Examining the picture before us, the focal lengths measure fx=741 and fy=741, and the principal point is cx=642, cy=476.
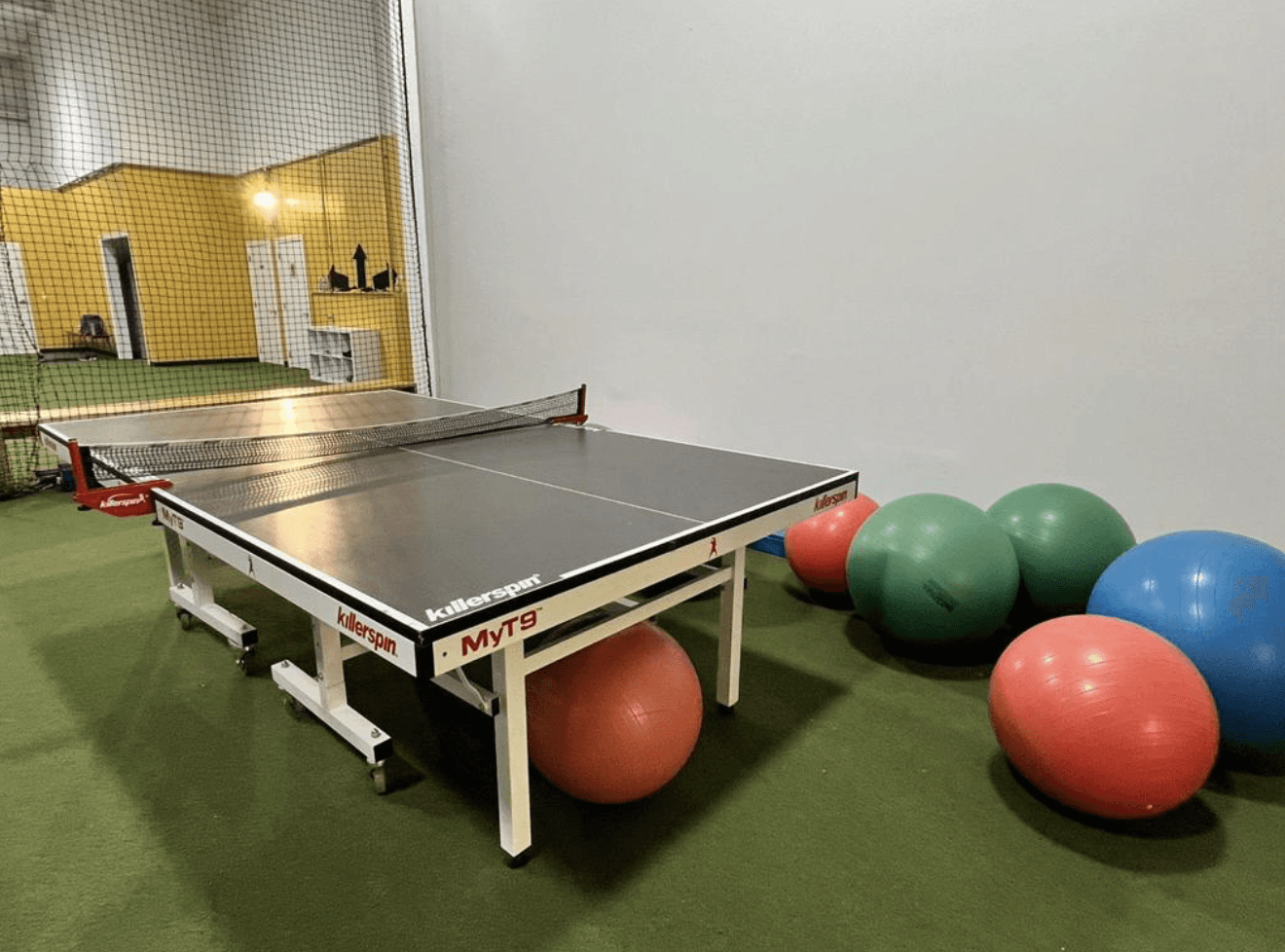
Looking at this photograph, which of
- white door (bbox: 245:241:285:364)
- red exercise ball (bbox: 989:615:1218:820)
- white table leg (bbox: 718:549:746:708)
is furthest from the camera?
white door (bbox: 245:241:285:364)

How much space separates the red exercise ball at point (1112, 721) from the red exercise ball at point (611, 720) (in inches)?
35.6

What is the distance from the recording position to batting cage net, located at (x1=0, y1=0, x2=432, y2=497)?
651 cm

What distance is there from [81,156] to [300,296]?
498 cm

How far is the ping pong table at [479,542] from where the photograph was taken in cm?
146

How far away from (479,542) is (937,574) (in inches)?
66.9

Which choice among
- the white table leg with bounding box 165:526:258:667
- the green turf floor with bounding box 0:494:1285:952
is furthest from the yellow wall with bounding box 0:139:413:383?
the green turf floor with bounding box 0:494:1285:952

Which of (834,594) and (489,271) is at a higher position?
(489,271)

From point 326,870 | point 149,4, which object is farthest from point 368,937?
point 149,4

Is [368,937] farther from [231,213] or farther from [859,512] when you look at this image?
[231,213]

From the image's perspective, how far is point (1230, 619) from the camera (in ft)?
6.93

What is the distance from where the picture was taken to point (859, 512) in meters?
3.29

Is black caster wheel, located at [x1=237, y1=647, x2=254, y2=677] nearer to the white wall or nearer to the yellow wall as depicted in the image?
the white wall

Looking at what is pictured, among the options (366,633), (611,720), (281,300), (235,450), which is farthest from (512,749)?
(281,300)

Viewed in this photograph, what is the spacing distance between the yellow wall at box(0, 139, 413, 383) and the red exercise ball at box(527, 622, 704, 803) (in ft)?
20.4
